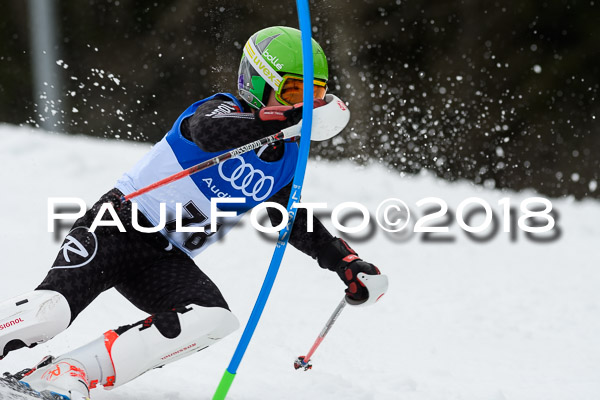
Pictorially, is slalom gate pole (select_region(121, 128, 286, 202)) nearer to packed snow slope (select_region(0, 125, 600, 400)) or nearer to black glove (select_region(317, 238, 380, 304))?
black glove (select_region(317, 238, 380, 304))

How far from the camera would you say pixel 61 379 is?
2164 millimetres

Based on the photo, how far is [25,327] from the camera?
2.29 m

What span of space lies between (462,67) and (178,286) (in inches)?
443

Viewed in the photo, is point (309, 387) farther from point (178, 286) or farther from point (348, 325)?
point (348, 325)

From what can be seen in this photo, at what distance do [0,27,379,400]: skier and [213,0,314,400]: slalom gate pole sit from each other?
7 centimetres

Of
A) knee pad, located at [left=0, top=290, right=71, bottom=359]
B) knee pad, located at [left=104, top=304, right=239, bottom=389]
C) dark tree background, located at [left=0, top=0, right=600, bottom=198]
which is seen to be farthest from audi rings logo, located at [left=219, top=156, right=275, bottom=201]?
dark tree background, located at [left=0, top=0, right=600, bottom=198]

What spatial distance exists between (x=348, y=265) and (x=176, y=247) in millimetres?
653

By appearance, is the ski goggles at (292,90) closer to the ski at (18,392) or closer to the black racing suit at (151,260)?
the black racing suit at (151,260)

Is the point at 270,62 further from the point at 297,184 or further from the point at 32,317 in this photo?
the point at 32,317

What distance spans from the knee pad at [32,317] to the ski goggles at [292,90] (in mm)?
1047

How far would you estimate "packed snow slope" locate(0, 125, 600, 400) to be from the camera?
349 centimetres

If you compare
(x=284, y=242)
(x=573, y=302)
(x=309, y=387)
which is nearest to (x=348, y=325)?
(x=309, y=387)

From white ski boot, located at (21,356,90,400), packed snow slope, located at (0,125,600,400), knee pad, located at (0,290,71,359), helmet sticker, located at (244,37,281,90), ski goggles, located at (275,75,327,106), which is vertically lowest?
packed snow slope, located at (0,125,600,400)

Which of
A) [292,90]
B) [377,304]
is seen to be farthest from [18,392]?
[377,304]
